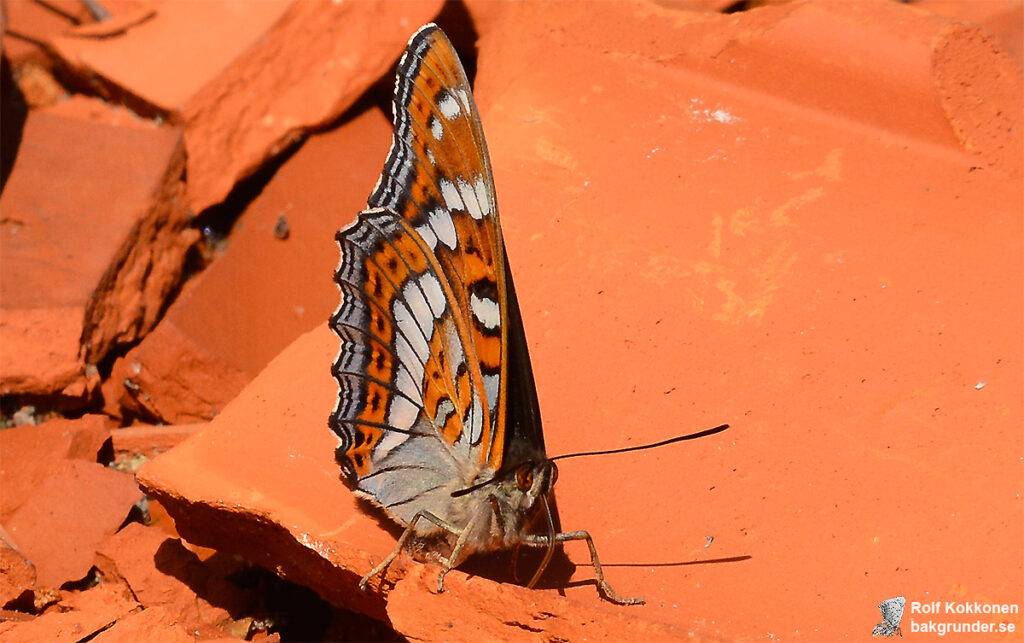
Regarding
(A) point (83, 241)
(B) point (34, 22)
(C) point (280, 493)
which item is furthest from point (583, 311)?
(B) point (34, 22)

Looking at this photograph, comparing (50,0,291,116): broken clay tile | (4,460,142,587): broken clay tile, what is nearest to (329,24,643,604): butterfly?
(4,460,142,587): broken clay tile

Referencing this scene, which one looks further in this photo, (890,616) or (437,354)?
(437,354)

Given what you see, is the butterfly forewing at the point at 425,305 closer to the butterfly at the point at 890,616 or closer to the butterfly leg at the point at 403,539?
the butterfly leg at the point at 403,539

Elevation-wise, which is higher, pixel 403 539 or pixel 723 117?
pixel 723 117

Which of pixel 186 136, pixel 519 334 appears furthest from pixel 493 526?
pixel 186 136

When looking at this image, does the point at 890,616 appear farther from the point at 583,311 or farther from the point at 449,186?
the point at 449,186

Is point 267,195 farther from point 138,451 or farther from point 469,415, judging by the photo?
point 469,415
